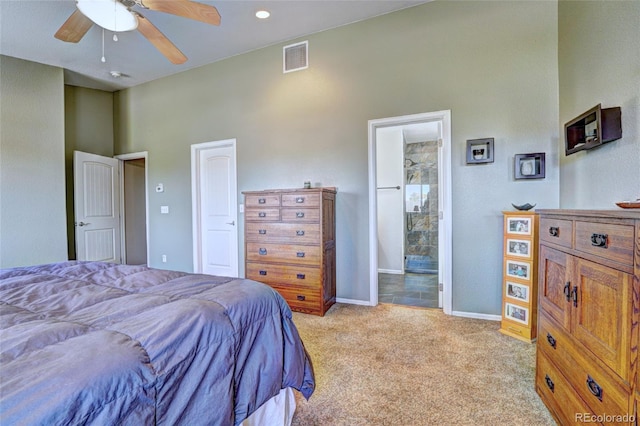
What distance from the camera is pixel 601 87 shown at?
2025 millimetres

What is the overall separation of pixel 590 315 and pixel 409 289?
2.85 m

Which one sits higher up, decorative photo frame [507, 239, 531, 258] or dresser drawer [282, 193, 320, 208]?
dresser drawer [282, 193, 320, 208]

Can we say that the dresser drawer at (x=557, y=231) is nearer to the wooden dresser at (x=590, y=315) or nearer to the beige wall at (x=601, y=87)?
the wooden dresser at (x=590, y=315)

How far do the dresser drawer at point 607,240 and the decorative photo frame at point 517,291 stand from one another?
1.39 m

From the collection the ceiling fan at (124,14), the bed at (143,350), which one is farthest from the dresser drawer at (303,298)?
the ceiling fan at (124,14)

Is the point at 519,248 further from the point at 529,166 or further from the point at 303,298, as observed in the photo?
the point at 303,298

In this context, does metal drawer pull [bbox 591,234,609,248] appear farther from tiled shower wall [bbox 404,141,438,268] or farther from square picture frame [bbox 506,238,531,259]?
tiled shower wall [bbox 404,141,438,268]

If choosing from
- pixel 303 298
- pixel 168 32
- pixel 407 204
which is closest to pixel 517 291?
pixel 303 298

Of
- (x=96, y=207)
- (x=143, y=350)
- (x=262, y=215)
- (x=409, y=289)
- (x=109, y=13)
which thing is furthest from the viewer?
(x=96, y=207)

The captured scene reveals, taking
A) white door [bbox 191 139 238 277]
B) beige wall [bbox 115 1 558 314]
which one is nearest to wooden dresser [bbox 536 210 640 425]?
beige wall [bbox 115 1 558 314]

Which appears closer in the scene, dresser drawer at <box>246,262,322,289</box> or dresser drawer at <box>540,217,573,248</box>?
dresser drawer at <box>540,217,573,248</box>

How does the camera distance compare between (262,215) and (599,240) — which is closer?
(599,240)

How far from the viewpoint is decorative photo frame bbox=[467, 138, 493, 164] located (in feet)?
9.26

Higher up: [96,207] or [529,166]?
[529,166]
